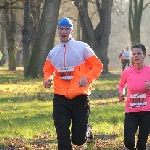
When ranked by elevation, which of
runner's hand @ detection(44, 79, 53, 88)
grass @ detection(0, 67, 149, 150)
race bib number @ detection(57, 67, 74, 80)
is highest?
race bib number @ detection(57, 67, 74, 80)

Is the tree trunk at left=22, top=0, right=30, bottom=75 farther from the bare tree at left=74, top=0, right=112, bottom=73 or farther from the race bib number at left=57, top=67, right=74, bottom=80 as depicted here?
the race bib number at left=57, top=67, right=74, bottom=80

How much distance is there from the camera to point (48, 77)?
24.5ft

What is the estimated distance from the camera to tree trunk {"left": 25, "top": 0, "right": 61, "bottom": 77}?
84.8 feet

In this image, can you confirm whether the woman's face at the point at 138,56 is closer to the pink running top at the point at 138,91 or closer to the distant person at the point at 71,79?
the pink running top at the point at 138,91

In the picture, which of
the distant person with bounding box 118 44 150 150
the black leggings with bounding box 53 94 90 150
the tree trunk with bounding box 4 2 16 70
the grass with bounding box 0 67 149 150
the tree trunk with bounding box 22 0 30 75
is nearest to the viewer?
the black leggings with bounding box 53 94 90 150

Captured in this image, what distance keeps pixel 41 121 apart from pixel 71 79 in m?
4.83

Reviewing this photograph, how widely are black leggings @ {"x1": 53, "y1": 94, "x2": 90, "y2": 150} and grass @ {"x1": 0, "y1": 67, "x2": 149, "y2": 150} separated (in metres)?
1.44

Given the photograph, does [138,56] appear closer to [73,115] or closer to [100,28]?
[73,115]

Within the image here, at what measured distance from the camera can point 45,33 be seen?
26281 mm

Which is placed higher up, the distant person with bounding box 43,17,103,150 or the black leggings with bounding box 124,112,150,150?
the distant person with bounding box 43,17,103,150

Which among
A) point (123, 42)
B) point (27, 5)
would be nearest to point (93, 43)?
point (27, 5)

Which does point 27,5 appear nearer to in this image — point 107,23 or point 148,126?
point 107,23

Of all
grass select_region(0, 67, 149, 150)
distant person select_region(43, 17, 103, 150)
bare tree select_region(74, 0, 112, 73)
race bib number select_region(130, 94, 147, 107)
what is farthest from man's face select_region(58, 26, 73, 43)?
bare tree select_region(74, 0, 112, 73)

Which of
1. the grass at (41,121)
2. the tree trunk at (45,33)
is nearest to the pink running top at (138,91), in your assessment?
the grass at (41,121)
